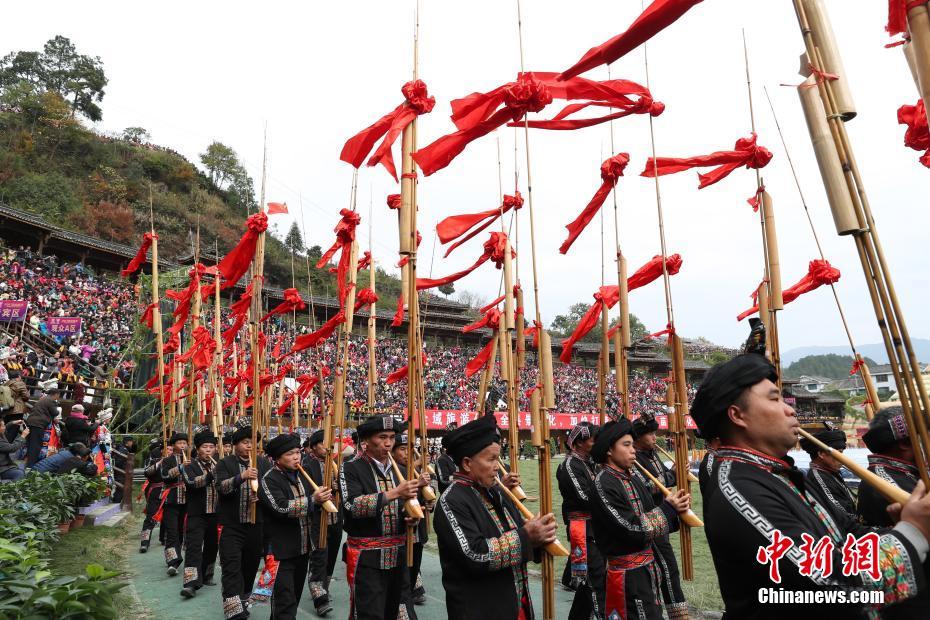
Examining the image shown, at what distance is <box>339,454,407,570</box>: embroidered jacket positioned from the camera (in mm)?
4055

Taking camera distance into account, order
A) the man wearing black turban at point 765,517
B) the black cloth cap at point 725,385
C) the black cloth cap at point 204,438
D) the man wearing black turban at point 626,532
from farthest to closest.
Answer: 1. the black cloth cap at point 204,438
2. the man wearing black turban at point 626,532
3. the black cloth cap at point 725,385
4. the man wearing black turban at point 765,517

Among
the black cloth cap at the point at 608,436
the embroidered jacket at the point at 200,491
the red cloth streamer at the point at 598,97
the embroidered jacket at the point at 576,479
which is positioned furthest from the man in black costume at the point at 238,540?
the red cloth streamer at the point at 598,97

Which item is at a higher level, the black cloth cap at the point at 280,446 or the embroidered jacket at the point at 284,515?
the black cloth cap at the point at 280,446

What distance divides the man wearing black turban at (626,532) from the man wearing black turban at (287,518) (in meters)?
1.93

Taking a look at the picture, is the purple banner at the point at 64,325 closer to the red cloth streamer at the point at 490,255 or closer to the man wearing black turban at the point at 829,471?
the red cloth streamer at the point at 490,255

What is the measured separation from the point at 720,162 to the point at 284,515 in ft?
14.1

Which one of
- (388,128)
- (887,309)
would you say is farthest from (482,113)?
(887,309)

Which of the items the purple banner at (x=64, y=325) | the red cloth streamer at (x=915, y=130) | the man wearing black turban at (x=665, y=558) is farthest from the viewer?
the purple banner at (x=64, y=325)

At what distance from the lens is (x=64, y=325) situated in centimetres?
1655

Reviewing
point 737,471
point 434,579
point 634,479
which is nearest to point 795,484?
point 737,471

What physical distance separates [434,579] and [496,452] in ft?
13.9

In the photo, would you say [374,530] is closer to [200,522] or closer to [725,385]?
[725,385]

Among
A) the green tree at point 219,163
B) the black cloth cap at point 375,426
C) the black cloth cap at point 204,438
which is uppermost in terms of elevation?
the green tree at point 219,163

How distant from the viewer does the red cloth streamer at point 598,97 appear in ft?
14.1
